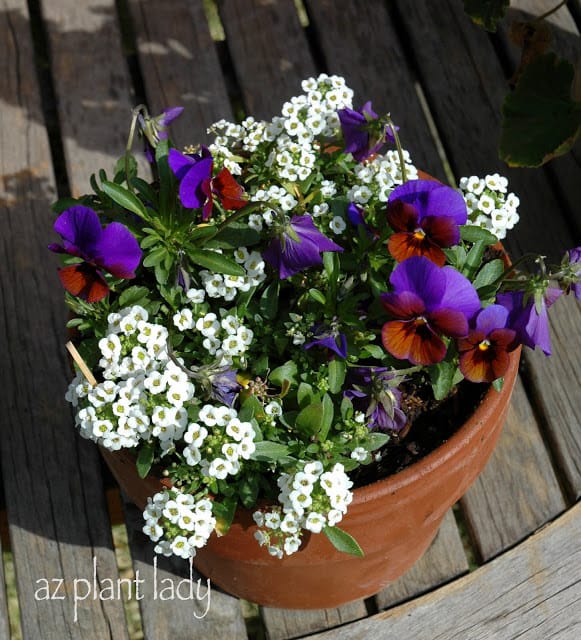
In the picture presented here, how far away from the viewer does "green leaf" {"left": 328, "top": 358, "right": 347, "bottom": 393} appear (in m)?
1.20

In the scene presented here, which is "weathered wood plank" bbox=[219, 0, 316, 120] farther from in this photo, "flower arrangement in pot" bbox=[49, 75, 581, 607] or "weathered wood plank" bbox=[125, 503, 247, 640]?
"weathered wood plank" bbox=[125, 503, 247, 640]

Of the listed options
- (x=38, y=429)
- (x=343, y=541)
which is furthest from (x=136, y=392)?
(x=38, y=429)

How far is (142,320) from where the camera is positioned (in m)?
1.19

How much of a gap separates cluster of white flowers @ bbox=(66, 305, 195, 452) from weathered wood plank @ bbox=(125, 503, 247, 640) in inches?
21.1

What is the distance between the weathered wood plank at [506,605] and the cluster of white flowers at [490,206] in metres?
0.65

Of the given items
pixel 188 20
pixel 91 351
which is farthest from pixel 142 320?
pixel 188 20

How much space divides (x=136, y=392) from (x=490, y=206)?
1.80 feet

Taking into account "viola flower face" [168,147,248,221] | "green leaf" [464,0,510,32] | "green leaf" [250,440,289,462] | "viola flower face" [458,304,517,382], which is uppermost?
"green leaf" [464,0,510,32]

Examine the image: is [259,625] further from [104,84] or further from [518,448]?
[104,84]

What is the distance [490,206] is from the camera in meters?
1.26

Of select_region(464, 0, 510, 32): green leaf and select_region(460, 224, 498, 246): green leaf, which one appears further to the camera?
select_region(464, 0, 510, 32): green leaf

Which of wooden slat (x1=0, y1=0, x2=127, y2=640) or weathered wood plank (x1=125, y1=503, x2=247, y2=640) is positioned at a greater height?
wooden slat (x1=0, y1=0, x2=127, y2=640)

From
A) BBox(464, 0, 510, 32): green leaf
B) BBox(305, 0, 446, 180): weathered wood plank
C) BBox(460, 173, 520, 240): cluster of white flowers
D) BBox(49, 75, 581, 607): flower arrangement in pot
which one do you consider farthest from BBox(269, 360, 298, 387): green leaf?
BBox(464, 0, 510, 32): green leaf

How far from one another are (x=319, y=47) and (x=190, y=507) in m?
1.32
